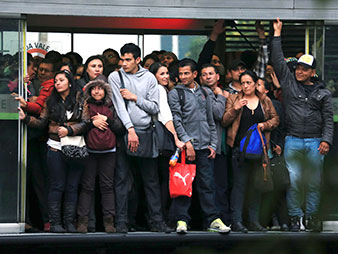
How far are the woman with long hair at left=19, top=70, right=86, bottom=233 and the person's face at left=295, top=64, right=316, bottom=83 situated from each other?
2142 mm

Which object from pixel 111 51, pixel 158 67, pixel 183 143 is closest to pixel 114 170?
pixel 183 143

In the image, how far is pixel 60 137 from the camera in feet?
20.2

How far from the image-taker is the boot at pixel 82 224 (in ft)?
20.7

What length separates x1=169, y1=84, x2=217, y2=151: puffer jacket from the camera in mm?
6449

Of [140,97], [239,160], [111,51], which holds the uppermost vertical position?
[111,51]

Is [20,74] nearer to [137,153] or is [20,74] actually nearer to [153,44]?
[137,153]

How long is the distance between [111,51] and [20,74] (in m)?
1.57

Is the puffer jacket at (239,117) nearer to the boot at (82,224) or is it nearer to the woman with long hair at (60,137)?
the woman with long hair at (60,137)

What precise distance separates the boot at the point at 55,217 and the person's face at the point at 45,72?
132 cm

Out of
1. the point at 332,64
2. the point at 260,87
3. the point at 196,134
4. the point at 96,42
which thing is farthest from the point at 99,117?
the point at 96,42

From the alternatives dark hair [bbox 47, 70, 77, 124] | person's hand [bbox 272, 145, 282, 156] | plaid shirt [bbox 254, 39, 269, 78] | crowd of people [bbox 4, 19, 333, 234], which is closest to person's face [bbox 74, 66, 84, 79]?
crowd of people [bbox 4, 19, 333, 234]

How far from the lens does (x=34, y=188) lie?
260 inches

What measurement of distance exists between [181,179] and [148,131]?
1.80 feet

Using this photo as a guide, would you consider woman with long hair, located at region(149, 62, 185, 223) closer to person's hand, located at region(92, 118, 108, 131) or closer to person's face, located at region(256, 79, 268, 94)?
person's hand, located at region(92, 118, 108, 131)
